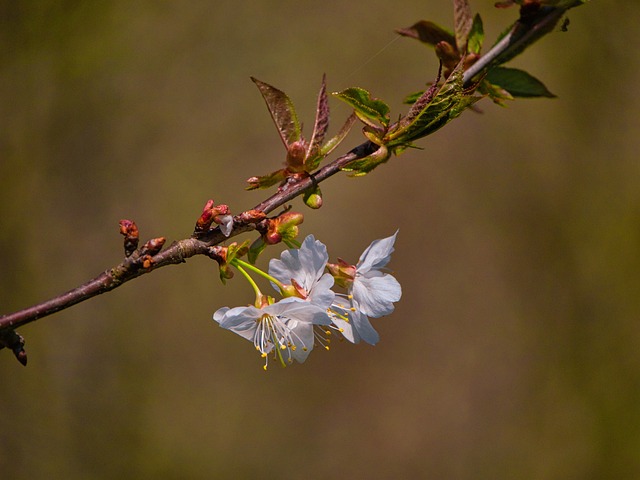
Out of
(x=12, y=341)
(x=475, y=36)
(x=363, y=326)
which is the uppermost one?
(x=475, y=36)

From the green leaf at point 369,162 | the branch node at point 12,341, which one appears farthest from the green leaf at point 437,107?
the branch node at point 12,341

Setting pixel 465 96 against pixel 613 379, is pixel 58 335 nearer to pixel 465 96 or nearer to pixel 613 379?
pixel 465 96

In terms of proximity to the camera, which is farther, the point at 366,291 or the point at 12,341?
the point at 366,291

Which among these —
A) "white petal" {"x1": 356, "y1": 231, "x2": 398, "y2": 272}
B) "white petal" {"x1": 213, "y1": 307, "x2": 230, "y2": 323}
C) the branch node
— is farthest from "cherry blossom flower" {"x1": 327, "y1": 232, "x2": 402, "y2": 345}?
the branch node

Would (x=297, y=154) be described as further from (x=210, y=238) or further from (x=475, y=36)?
(x=475, y=36)

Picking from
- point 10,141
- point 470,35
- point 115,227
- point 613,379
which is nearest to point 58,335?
point 115,227

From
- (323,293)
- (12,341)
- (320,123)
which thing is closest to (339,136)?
(320,123)
